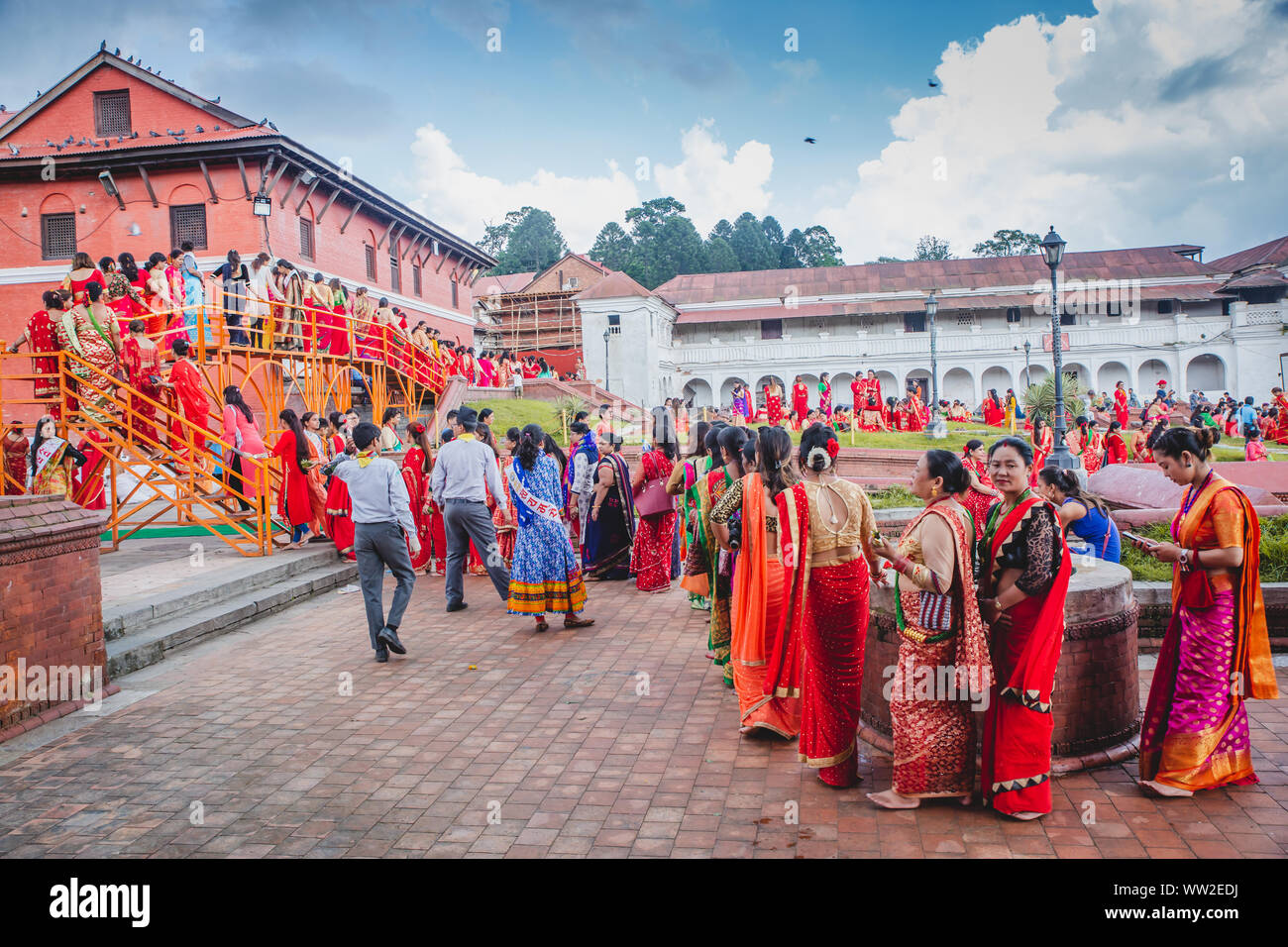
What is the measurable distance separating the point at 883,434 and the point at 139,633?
19.4 m

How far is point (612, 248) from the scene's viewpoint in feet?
232

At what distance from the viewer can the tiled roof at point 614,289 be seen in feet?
127

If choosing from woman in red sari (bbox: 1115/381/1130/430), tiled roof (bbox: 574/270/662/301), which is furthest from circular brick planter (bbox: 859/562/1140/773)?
tiled roof (bbox: 574/270/662/301)

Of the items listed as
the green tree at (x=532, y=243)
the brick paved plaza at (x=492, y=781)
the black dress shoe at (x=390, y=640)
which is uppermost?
the green tree at (x=532, y=243)

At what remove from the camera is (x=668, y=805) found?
3.95m

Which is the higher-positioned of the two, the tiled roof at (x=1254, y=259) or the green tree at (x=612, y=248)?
the green tree at (x=612, y=248)

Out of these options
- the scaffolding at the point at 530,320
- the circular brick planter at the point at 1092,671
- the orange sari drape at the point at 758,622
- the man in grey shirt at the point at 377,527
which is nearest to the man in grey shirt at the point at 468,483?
the man in grey shirt at the point at 377,527

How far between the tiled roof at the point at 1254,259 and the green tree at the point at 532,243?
50044 mm

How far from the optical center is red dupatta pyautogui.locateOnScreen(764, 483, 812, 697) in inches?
165

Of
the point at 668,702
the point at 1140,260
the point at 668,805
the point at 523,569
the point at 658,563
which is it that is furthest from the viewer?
the point at 1140,260

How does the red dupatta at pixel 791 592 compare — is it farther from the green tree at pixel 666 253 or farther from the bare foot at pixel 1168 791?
the green tree at pixel 666 253
